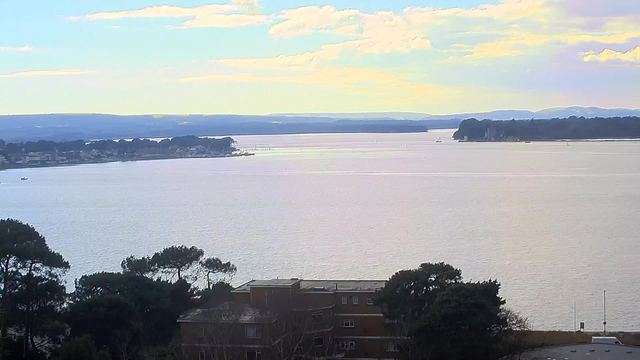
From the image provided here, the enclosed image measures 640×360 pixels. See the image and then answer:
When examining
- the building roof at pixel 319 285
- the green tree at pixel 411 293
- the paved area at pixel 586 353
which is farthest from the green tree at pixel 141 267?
the paved area at pixel 586 353

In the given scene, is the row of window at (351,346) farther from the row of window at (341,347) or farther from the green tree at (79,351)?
the green tree at (79,351)

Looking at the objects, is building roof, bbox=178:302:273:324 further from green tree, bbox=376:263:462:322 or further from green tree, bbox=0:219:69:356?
green tree, bbox=0:219:69:356

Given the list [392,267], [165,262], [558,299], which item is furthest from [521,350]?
[392,267]

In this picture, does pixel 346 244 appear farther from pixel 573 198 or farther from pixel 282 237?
pixel 573 198

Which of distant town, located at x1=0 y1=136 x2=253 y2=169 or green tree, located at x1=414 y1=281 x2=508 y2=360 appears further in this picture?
distant town, located at x1=0 y1=136 x2=253 y2=169

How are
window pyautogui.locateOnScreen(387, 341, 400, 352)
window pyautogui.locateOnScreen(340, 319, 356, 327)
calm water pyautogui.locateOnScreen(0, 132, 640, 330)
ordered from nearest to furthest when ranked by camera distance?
window pyautogui.locateOnScreen(387, 341, 400, 352)
window pyautogui.locateOnScreen(340, 319, 356, 327)
calm water pyautogui.locateOnScreen(0, 132, 640, 330)

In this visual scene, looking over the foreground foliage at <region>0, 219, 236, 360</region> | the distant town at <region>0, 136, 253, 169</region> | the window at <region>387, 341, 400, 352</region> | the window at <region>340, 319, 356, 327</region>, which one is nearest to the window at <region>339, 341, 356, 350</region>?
the window at <region>340, 319, 356, 327</region>

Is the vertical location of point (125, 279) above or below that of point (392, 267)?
above
